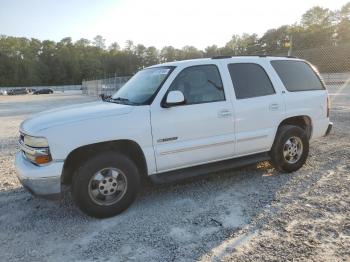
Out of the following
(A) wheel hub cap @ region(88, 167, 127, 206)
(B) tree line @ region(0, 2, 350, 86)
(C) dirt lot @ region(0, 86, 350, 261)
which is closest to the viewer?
(C) dirt lot @ region(0, 86, 350, 261)

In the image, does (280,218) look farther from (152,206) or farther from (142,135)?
(142,135)

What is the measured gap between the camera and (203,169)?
4945 millimetres

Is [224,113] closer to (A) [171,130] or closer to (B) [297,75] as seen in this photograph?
(A) [171,130]

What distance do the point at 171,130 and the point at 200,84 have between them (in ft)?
2.80

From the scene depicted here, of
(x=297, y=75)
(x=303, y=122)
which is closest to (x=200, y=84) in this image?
(x=297, y=75)

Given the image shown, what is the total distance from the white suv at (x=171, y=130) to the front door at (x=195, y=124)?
1cm

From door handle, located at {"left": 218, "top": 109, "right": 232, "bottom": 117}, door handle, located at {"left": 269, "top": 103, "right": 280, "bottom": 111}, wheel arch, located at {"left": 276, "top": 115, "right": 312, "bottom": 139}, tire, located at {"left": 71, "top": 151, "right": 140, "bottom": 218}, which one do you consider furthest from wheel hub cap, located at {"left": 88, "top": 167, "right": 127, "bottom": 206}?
wheel arch, located at {"left": 276, "top": 115, "right": 312, "bottom": 139}

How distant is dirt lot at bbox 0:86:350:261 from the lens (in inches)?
139

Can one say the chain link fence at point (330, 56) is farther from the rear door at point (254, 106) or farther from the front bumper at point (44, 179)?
the front bumper at point (44, 179)

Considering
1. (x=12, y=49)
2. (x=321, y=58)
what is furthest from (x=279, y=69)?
(x=12, y=49)

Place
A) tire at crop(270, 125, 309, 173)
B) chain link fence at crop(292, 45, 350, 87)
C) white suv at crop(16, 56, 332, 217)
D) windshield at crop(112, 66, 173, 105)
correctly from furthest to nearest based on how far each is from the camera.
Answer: chain link fence at crop(292, 45, 350, 87)
tire at crop(270, 125, 309, 173)
windshield at crop(112, 66, 173, 105)
white suv at crop(16, 56, 332, 217)

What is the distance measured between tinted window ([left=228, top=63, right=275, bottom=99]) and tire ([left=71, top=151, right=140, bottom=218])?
197 centimetres

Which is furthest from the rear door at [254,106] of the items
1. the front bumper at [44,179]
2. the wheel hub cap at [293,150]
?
the front bumper at [44,179]

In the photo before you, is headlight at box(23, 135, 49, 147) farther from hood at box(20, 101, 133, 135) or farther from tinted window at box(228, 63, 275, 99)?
tinted window at box(228, 63, 275, 99)
